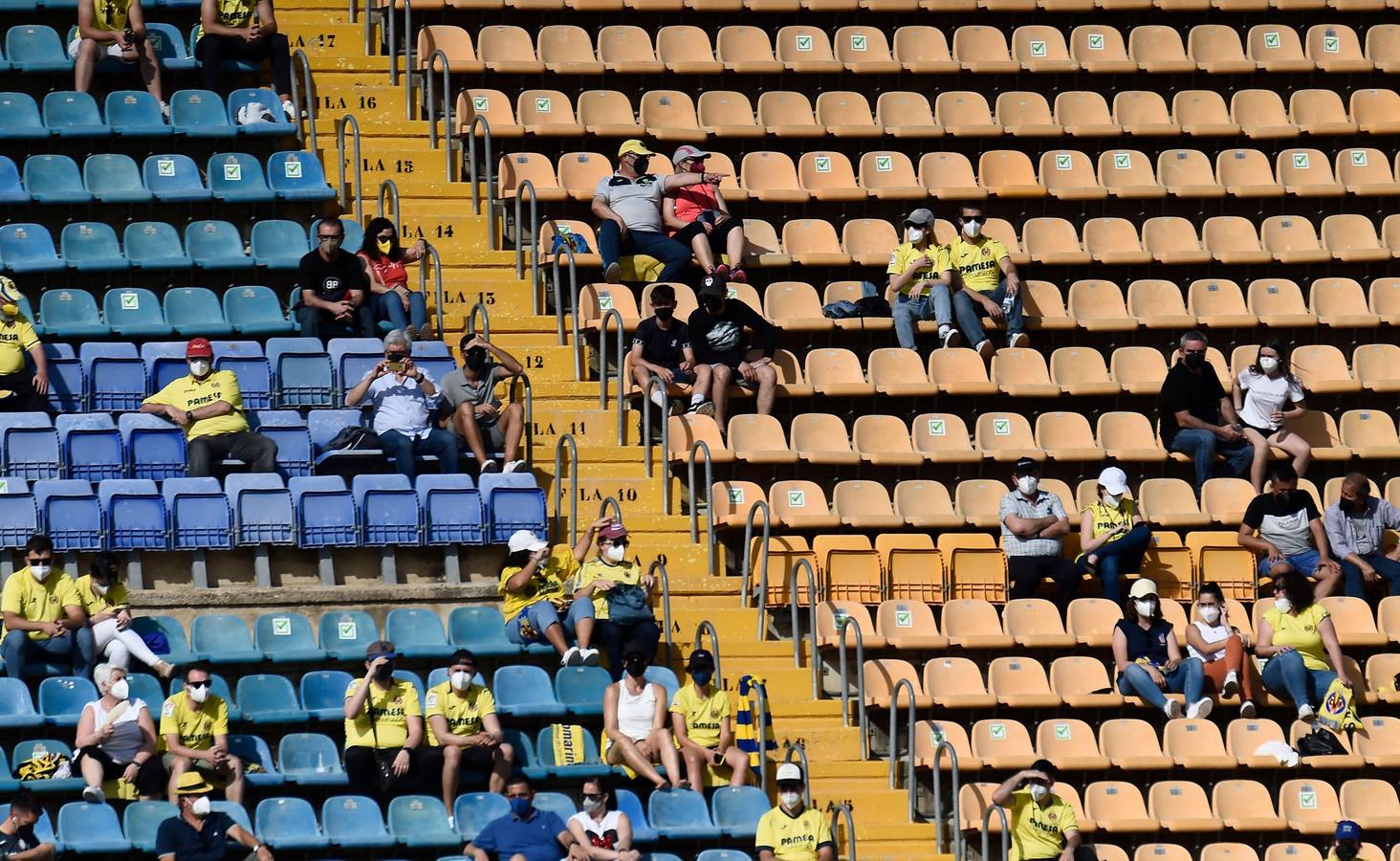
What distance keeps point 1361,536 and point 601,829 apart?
268 inches

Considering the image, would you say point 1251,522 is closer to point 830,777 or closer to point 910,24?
point 830,777

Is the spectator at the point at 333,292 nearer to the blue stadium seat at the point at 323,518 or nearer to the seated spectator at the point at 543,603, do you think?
the blue stadium seat at the point at 323,518

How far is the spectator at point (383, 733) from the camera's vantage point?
650 inches

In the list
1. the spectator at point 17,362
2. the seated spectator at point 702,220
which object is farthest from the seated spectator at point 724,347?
the spectator at point 17,362

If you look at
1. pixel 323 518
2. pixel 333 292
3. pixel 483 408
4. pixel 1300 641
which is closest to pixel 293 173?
pixel 333 292

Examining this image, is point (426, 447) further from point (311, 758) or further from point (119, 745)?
point (119, 745)

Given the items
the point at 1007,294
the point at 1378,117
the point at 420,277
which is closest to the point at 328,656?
the point at 420,277

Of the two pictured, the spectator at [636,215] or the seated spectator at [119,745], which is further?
the spectator at [636,215]

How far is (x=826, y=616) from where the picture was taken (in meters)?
18.3

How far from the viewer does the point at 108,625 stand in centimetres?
1695

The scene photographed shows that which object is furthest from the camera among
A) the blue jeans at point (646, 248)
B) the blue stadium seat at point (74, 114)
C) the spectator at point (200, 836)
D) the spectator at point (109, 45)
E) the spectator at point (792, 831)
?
the spectator at point (109, 45)

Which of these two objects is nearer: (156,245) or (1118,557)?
(1118,557)

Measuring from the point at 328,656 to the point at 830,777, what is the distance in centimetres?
331

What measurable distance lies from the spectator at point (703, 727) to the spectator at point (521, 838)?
3.76ft
